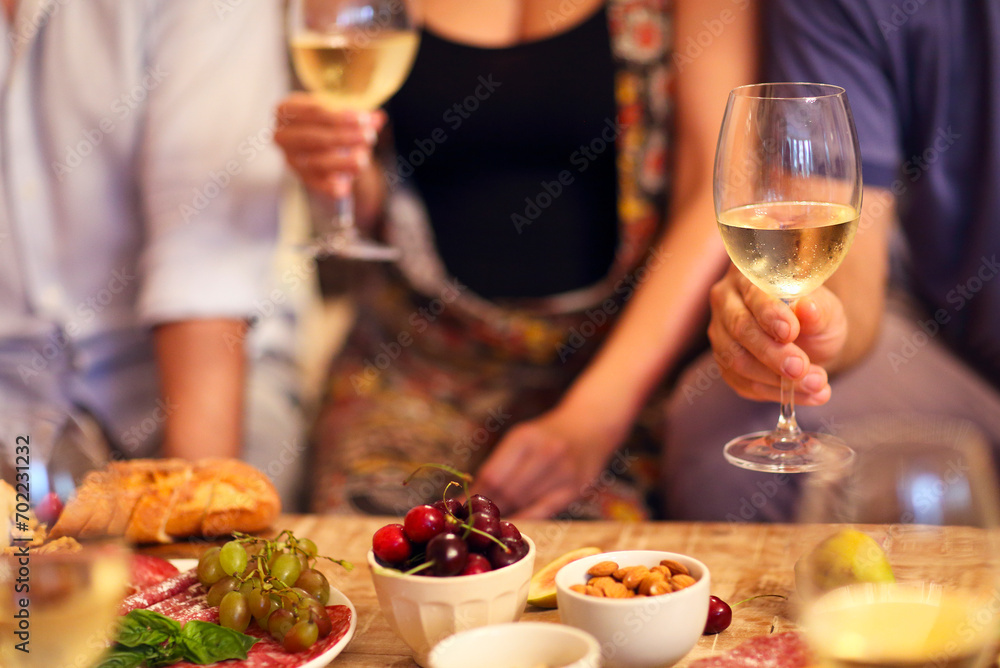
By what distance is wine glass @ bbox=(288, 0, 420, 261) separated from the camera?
4.09 ft

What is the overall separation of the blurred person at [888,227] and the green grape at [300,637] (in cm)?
72

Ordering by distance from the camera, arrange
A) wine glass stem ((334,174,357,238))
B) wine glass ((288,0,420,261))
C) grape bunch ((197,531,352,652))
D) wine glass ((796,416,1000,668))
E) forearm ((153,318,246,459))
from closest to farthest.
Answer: wine glass ((796,416,1000,668)) < grape bunch ((197,531,352,652)) < wine glass ((288,0,420,261)) < wine glass stem ((334,174,357,238)) < forearm ((153,318,246,459))

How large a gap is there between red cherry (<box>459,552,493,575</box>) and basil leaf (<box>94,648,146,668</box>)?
218 millimetres

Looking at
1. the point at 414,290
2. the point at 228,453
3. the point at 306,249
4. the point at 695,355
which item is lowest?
the point at 228,453

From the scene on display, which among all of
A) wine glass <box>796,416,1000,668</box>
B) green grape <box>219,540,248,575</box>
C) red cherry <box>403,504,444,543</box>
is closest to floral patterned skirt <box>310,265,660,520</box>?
green grape <box>219,540,248,575</box>

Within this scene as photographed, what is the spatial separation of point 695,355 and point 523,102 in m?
0.49

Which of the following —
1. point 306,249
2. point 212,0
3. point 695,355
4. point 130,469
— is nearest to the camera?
point 130,469

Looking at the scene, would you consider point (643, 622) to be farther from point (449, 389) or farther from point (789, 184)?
point (449, 389)

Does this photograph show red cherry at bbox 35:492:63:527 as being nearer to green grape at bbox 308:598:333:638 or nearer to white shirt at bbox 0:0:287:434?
green grape at bbox 308:598:333:638

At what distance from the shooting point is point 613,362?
1339 millimetres

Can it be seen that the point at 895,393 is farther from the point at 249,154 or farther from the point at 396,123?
the point at 249,154

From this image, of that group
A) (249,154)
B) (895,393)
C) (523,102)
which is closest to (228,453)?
(249,154)

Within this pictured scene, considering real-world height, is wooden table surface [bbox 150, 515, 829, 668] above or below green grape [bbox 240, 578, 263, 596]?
below

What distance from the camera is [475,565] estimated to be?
1.93 ft
